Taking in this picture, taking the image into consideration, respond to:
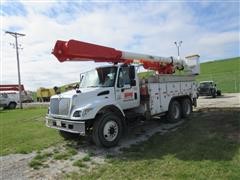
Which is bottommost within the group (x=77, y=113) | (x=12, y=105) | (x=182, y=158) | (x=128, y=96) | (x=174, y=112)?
(x=182, y=158)

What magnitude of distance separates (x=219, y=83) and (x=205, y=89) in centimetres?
1570

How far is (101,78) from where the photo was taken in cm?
1052

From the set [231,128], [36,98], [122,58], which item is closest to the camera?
[231,128]

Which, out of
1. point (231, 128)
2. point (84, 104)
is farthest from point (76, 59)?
point (231, 128)

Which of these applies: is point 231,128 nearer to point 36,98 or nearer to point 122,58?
point 122,58

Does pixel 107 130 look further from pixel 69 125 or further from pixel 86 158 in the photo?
pixel 86 158

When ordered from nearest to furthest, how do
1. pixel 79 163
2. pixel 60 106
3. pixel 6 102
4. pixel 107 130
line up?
pixel 79 163
pixel 107 130
pixel 60 106
pixel 6 102

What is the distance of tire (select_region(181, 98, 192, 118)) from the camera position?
1397 centimetres

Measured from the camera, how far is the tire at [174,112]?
42.3 ft

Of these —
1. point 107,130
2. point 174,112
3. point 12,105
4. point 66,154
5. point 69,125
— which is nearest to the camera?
point 66,154

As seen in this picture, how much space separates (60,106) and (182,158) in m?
4.12

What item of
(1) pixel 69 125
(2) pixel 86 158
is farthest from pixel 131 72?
(2) pixel 86 158

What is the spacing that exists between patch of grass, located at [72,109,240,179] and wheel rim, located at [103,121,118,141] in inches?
29.2

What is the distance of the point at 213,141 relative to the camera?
8852 mm
